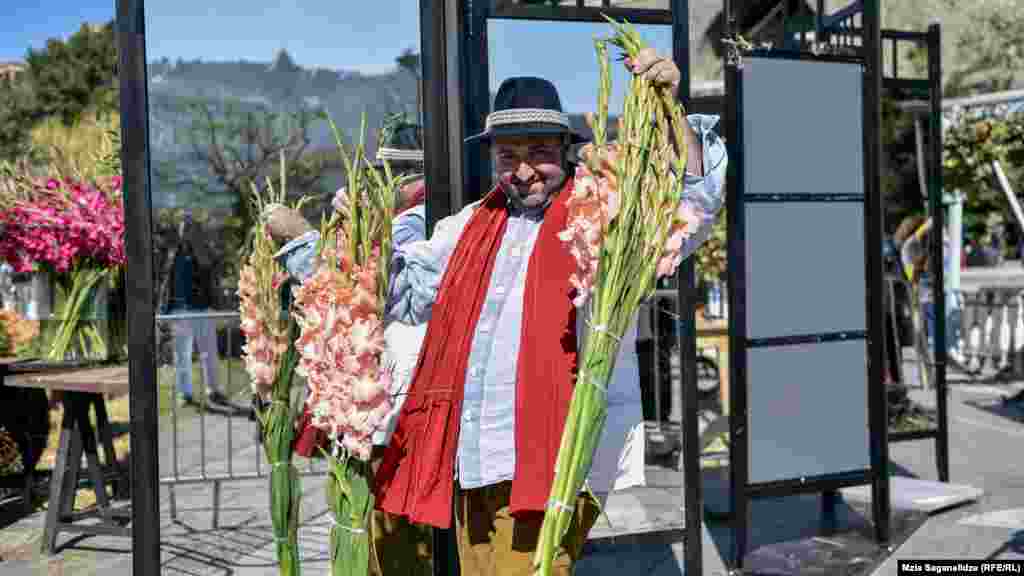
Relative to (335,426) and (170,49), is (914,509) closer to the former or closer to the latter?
(335,426)

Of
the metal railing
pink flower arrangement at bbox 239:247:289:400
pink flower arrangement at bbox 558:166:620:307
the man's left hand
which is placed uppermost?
the man's left hand

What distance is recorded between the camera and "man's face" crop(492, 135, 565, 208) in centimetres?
244

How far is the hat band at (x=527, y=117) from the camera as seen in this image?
2379mm

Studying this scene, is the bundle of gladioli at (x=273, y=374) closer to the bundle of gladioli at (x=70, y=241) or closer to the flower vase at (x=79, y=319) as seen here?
the bundle of gladioli at (x=70, y=241)

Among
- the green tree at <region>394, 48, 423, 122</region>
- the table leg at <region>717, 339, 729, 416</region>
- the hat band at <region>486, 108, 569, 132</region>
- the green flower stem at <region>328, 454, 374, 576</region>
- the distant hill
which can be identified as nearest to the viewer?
the green flower stem at <region>328, 454, 374, 576</region>

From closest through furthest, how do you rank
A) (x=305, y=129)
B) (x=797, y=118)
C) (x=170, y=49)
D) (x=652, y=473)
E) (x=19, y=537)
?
(x=797, y=118), (x=19, y=537), (x=652, y=473), (x=170, y=49), (x=305, y=129)

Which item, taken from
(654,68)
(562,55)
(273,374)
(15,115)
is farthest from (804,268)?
(15,115)

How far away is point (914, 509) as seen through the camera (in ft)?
16.8

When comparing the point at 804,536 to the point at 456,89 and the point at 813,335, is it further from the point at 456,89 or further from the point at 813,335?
the point at 456,89

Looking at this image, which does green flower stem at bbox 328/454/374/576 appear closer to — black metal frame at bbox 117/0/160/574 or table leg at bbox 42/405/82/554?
black metal frame at bbox 117/0/160/574

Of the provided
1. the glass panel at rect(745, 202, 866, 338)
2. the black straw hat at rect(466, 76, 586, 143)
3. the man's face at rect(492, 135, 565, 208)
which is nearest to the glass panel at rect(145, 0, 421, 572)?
the glass panel at rect(745, 202, 866, 338)

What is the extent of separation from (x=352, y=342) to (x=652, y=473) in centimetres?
390

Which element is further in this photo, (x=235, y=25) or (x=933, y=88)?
(x=235, y=25)

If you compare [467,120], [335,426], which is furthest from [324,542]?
[335,426]
